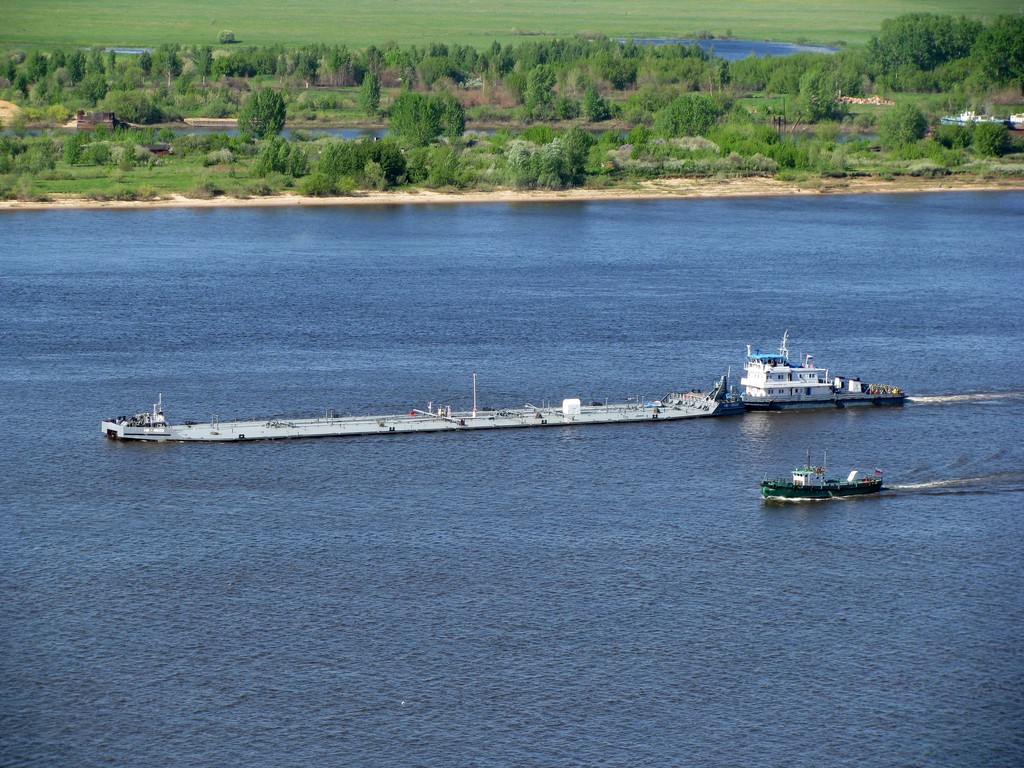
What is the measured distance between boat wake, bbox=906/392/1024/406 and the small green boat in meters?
15.2

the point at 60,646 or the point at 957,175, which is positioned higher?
the point at 957,175

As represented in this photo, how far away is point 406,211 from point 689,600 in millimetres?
100628

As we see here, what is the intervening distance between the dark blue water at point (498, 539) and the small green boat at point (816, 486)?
0.69m

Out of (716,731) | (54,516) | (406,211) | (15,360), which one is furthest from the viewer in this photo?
(406,211)

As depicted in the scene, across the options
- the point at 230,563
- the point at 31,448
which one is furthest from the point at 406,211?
A: the point at 230,563

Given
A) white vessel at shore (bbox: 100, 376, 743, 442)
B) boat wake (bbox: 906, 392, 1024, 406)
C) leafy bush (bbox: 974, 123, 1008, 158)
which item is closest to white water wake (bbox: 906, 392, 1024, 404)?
boat wake (bbox: 906, 392, 1024, 406)

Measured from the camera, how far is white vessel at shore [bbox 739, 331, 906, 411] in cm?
8394

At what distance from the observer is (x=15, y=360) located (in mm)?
90312

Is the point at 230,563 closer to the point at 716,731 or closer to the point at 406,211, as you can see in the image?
the point at 716,731

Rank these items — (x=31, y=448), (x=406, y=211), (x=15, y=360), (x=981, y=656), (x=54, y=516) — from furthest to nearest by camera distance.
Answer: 1. (x=406, y=211)
2. (x=15, y=360)
3. (x=31, y=448)
4. (x=54, y=516)
5. (x=981, y=656)

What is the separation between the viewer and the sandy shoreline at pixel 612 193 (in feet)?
497

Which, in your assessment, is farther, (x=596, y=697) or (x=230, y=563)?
(x=230, y=563)

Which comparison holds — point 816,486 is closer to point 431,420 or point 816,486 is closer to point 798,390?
point 798,390

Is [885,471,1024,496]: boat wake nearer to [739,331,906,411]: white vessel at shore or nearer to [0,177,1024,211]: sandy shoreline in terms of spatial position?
[739,331,906,411]: white vessel at shore
